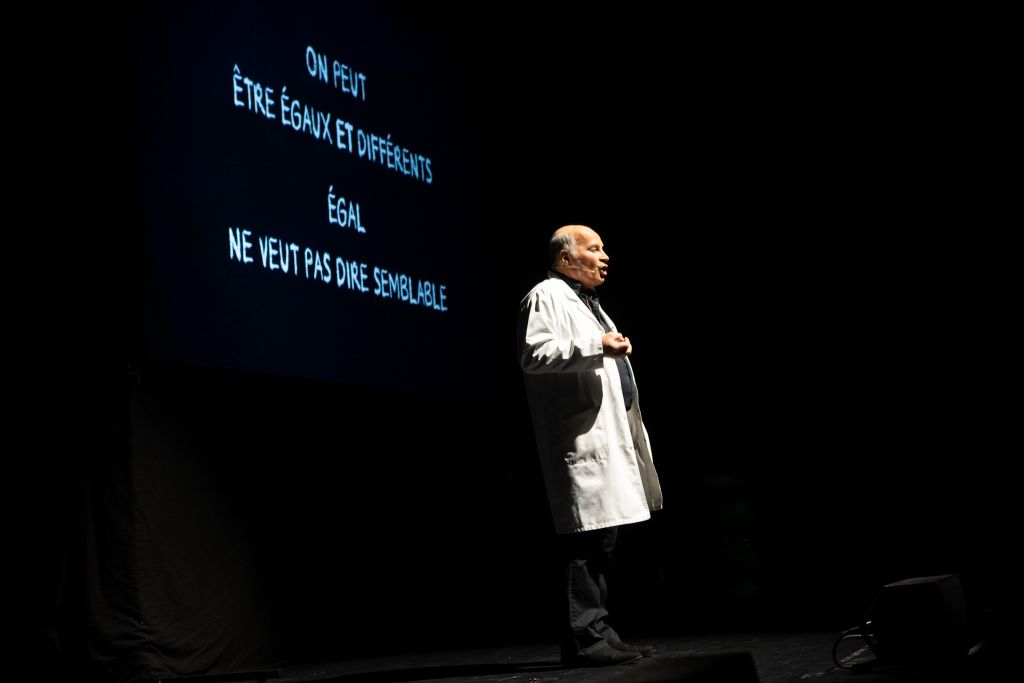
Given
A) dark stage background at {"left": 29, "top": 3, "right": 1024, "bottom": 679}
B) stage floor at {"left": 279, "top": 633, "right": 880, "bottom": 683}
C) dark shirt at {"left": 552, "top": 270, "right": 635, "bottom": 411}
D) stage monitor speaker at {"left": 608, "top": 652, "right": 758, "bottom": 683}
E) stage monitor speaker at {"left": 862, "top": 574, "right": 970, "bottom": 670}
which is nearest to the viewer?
stage monitor speaker at {"left": 608, "top": 652, "right": 758, "bottom": 683}

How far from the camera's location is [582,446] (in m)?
3.07

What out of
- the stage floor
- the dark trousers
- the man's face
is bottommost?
the stage floor

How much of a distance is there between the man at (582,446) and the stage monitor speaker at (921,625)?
29.5 inches

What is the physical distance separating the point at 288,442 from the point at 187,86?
1255 millimetres

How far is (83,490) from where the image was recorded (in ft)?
10.5

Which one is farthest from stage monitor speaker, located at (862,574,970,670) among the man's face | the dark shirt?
the man's face

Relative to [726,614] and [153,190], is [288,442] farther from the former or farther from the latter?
[726,614]

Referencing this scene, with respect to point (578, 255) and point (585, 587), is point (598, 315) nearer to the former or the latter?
point (578, 255)

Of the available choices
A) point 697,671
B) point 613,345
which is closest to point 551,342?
point 613,345

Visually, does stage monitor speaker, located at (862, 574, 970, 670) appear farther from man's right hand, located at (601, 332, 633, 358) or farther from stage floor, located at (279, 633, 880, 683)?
man's right hand, located at (601, 332, 633, 358)

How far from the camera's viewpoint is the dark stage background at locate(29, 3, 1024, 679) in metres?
3.64

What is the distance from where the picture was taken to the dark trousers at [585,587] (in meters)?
2.98

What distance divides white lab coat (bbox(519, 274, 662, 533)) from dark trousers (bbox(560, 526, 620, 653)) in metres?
0.07

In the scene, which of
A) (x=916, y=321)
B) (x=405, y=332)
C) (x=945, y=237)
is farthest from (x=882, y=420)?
(x=405, y=332)
